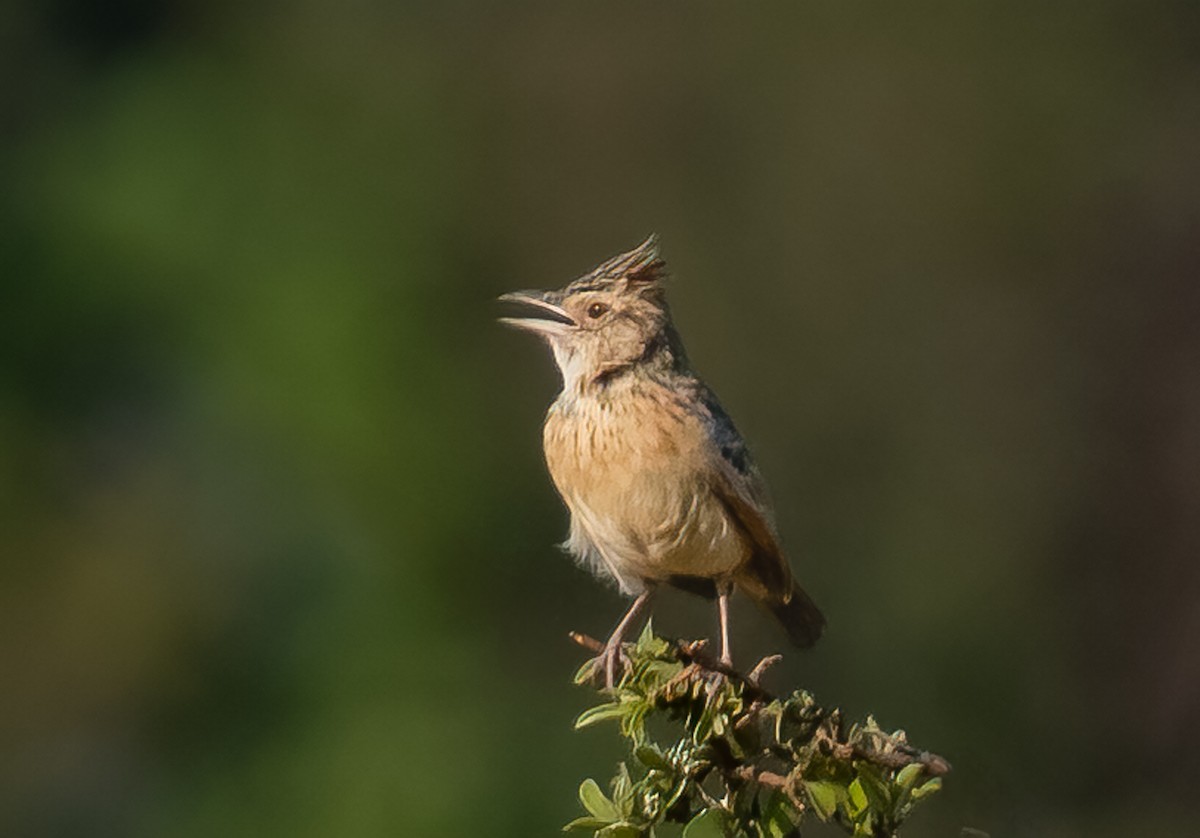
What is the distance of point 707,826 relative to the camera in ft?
10.5

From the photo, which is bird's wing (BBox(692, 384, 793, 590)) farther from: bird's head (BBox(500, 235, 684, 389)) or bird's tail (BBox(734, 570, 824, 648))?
bird's head (BBox(500, 235, 684, 389))

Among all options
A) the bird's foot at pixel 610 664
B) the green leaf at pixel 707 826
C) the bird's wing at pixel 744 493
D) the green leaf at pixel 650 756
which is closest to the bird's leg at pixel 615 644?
the bird's foot at pixel 610 664

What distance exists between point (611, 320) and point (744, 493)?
562mm

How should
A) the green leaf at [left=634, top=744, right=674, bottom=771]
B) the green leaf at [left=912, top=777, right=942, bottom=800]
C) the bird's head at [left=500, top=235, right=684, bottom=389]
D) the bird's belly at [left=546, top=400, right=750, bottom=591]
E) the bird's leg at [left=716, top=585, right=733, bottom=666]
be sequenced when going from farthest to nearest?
the bird's head at [left=500, top=235, right=684, bottom=389]
the bird's belly at [left=546, top=400, right=750, bottom=591]
the bird's leg at [left=716, top=585, right=733, bottom=666]
the green leaf at [left=634, top=744, right=674, bottom=771]
the green leaf at [left=912, top=777, right=942, bottom=800]

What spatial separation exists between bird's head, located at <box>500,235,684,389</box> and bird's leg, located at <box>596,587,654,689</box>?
0.59m

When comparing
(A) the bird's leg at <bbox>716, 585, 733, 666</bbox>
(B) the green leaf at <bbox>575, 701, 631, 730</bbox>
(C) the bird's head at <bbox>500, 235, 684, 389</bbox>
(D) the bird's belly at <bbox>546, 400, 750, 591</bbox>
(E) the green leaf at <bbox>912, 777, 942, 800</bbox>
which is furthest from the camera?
(C) the bird's head at <bbox>500, 235, 684, 389</bbox>

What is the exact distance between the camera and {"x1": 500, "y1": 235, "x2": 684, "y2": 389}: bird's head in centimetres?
496

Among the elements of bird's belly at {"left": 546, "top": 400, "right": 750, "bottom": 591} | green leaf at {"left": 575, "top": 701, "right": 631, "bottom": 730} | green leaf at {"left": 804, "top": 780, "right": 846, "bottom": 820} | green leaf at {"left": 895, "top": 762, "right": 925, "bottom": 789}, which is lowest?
green leaf at {"left": 804, "top": 780, "right": 846, "bottom": 820}

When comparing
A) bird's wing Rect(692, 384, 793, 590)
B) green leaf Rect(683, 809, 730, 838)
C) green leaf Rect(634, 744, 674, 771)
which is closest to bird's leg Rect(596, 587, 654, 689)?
bird's wing Rect(692, 384, 793, 590)

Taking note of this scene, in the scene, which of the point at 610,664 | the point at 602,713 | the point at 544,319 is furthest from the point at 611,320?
the point at 602,713

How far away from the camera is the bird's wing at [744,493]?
4895 mm

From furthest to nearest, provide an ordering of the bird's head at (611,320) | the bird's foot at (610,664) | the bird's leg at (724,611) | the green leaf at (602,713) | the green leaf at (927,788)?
1. the bird's head at (611,320)
2. the bird's leg at (724,611)
3. the bird's foot at (610,664)
4. the green leaf at (602,713)
5. the green leaf at (927,788)

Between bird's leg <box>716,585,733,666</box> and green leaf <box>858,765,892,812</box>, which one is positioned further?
bird's leg <box>716,585,733,666</box>

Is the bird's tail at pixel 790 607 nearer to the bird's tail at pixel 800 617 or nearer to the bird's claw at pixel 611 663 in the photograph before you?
the bird's tail at pixel 800 617
